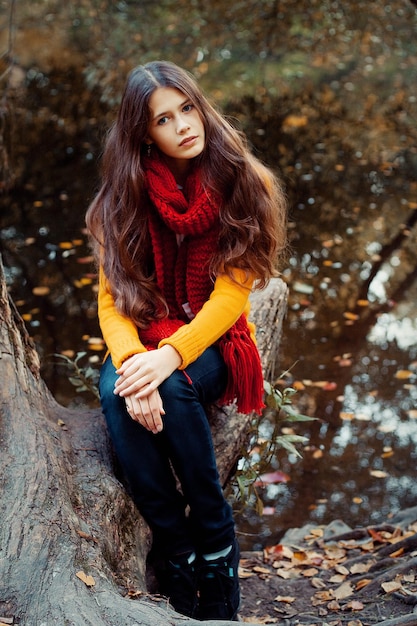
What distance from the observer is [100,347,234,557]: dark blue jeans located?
7.08 feet

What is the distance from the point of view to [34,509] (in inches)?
72.7

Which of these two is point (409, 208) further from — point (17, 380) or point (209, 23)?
point (209, 23)

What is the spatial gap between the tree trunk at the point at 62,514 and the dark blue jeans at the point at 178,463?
0.07m

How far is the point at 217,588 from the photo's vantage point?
2289mm

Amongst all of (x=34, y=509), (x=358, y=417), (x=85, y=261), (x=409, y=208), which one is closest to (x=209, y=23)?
(x=409, y=208)

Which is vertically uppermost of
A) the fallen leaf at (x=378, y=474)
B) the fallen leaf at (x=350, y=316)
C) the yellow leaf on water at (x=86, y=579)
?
the yellow leaf on water at (x=86, y=579)

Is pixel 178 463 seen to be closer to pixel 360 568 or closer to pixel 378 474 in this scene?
pixel 360 568

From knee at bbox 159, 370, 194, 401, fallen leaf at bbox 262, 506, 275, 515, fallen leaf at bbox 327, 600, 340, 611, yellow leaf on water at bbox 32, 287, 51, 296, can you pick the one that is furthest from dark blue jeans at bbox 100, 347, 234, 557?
yellow leaf on water at bbox 32, 287, 51, 296

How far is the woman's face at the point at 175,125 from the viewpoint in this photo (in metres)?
2.25

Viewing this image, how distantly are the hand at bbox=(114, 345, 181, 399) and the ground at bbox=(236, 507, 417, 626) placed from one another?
766mm

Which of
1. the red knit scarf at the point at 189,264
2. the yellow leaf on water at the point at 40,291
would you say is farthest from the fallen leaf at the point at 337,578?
the yellow leaf on water at the point at 40,291

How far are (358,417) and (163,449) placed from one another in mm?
1974

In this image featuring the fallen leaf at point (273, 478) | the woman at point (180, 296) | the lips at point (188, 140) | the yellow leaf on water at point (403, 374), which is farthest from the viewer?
the yellow leaf on water at point (403, 374)

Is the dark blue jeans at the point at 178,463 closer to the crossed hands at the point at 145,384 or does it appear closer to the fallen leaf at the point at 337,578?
the crossed hands at the point at 145,384
